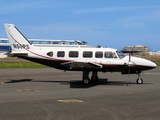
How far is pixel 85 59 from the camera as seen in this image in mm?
20000

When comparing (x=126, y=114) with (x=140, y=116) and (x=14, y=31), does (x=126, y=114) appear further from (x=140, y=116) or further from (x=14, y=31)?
(x=14, y=31)

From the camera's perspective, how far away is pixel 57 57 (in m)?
20.4

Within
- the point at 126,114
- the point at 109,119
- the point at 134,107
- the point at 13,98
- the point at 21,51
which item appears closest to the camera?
the point at 109,119

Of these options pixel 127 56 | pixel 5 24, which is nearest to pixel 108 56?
pixel 127 56

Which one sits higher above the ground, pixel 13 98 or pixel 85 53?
pixel 85 53

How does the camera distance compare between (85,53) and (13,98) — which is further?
(85,53)

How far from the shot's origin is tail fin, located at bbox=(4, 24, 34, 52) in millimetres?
21703

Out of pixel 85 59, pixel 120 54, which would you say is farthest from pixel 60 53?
pixel 120 54

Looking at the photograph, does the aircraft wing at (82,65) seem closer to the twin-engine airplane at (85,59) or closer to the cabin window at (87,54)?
the twin-engine airplane at (85,59)

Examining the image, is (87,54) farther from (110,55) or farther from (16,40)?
(16,40)

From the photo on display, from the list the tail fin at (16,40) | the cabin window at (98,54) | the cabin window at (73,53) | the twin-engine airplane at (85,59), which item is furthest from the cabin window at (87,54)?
the tail fin at (16,40)

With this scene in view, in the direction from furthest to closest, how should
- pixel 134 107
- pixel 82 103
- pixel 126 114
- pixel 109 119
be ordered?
1. pixel 82 103
2. pixel 134 107
3. pixel 126 114
4. pixel 109 119

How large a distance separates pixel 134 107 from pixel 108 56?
9048 mm

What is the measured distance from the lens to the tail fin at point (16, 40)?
21.7 metres
